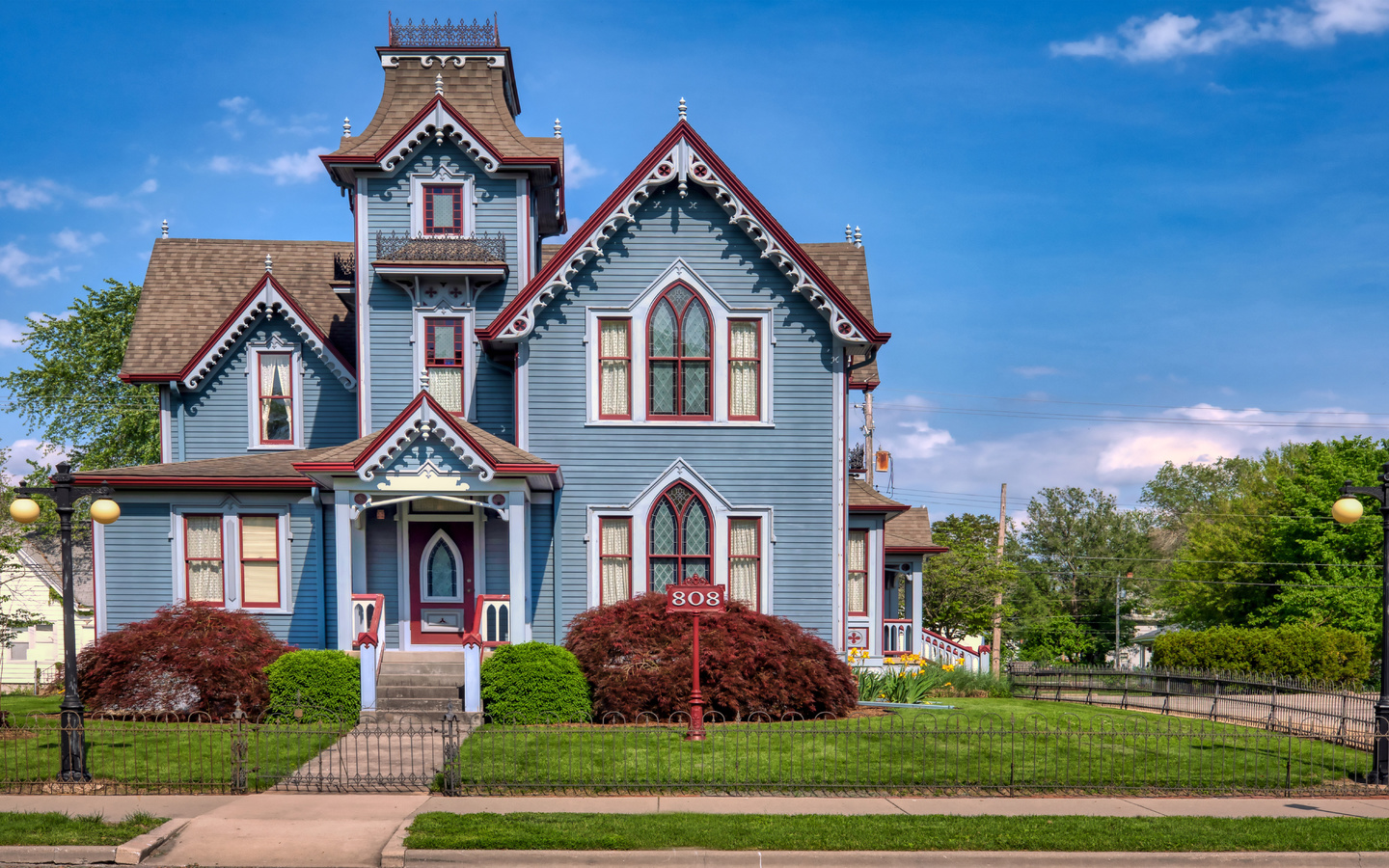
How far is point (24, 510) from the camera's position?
13.5m

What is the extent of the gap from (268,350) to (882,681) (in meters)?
15.2

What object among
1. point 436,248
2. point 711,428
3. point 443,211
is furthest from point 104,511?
point 443,211

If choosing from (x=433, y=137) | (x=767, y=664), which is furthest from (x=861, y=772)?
(x=433, y=137)

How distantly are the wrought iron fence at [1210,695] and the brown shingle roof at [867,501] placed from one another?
7197 millimetres

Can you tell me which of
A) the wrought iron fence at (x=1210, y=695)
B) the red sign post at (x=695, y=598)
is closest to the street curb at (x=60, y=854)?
the red sign post at (x=695, y=598)

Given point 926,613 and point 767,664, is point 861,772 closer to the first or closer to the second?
point 767,664

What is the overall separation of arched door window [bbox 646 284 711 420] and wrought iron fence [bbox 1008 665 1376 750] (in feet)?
38.9

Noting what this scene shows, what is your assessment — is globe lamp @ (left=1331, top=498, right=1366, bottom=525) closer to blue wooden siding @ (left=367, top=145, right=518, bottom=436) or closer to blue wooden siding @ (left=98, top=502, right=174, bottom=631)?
blue wooden siding @ (left=367, top=145, right=518, bottom=436)

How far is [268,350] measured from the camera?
23625 mm

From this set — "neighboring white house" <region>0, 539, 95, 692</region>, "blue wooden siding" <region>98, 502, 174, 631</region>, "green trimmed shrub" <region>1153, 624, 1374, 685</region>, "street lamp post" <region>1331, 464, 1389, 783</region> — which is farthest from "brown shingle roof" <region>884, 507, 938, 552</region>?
"neighboring white house" <region>0, 539, 95, 692</region>

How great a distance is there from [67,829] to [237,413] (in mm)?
14155

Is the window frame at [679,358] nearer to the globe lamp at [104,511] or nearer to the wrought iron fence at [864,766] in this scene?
the wrought iron fence at [864,766]

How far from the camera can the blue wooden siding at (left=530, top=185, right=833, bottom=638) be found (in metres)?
20.5

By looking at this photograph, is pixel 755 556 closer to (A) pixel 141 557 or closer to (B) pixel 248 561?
(B) pixel 248 561
